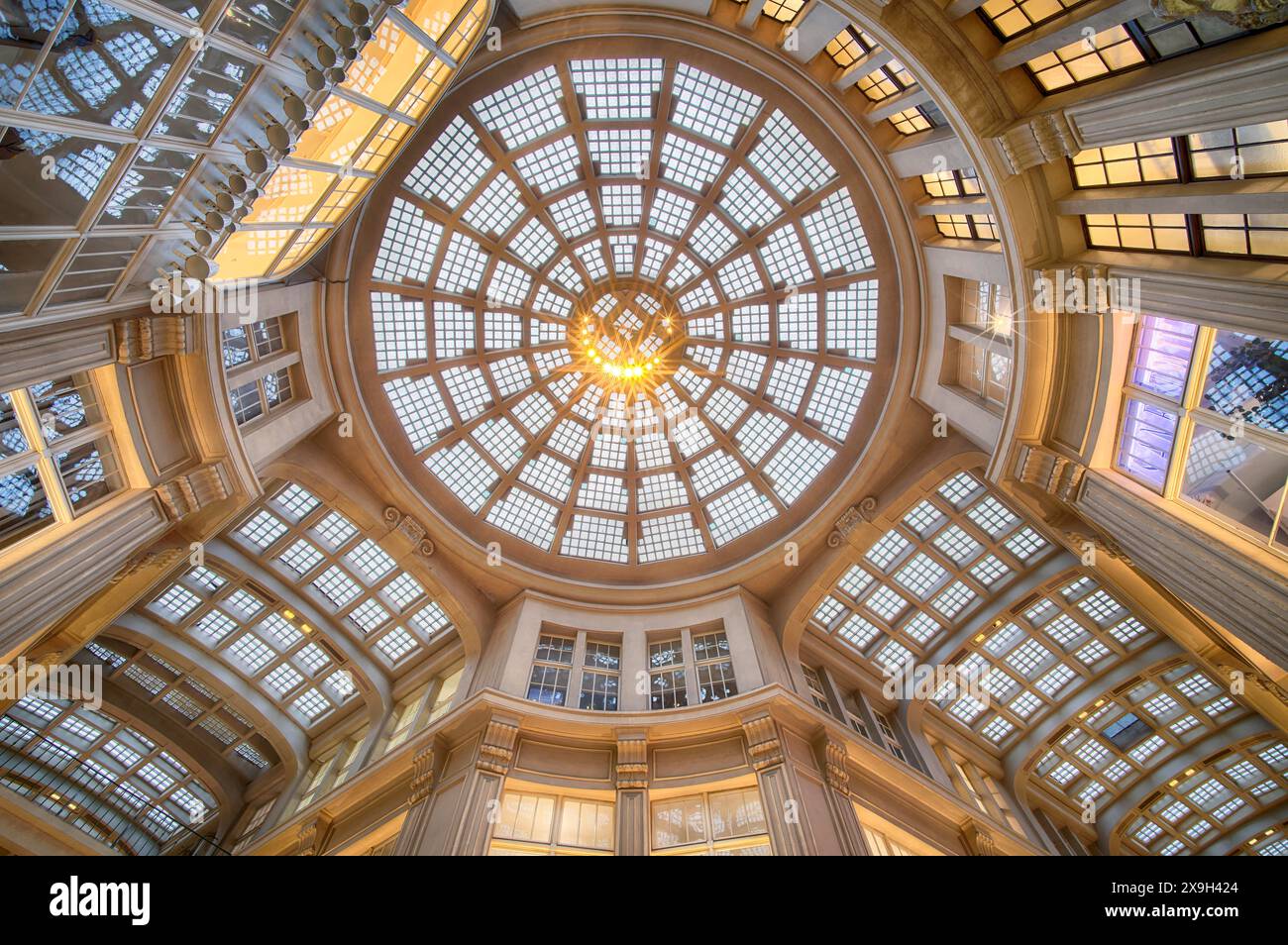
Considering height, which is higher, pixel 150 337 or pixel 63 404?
pixel 150 337

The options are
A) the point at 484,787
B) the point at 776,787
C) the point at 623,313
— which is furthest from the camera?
the point at 623,313

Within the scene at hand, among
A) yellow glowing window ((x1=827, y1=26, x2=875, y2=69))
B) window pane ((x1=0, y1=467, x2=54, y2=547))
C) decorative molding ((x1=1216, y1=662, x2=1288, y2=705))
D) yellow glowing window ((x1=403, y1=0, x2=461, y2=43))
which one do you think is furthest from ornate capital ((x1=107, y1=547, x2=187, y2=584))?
decorative molding ((x1=1216, y1=662, x2=1288, y2=705))

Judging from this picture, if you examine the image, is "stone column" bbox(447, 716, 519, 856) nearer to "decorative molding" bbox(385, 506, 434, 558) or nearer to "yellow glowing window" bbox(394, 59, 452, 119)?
"decorative molding" bbox(385, 506, 434, 558)

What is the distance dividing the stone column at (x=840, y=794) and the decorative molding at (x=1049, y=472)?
36.4 feet

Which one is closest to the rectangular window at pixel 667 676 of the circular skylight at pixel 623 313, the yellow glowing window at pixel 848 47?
the circular skylight at pixel 623 313

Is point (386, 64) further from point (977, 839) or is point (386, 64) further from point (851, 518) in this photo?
point (977, 839)

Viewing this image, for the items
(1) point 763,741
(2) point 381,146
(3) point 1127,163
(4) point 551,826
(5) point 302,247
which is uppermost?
(2) point 381,146

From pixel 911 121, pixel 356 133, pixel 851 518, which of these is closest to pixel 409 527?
pixel 356 133

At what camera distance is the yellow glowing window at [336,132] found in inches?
615

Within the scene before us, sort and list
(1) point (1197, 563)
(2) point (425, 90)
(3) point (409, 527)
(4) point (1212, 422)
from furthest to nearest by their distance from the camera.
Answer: (3) point (409, 527)
(2) point (425, 90)
(4) point (1212, 422)
(1) point (1197, 563)

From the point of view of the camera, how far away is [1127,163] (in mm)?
13562

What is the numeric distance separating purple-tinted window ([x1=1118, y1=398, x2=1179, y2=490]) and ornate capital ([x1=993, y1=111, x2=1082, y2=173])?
240 inches

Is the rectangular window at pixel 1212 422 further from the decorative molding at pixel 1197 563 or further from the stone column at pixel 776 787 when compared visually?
the stone column at pixel 776 787

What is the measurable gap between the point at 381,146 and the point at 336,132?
3203 mm
